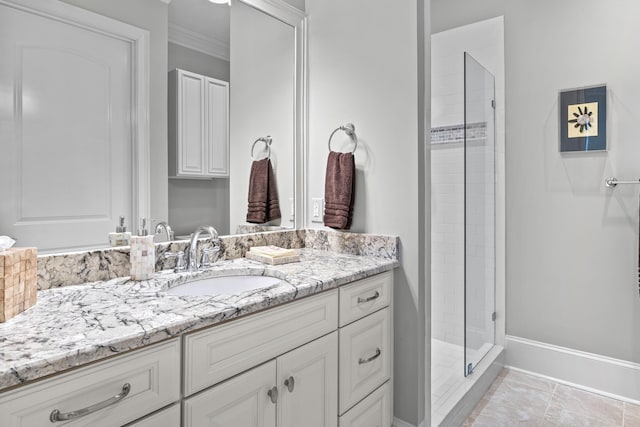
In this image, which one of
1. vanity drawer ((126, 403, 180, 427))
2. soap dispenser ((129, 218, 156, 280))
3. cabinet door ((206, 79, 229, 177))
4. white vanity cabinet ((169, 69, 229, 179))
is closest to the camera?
vanity drawer ((126, 403, 180, 427))

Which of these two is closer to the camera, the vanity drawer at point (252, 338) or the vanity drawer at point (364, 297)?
the vanity drawer at point (252, 338)

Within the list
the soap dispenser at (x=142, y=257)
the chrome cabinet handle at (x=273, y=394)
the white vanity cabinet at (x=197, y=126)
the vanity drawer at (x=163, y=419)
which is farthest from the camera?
the white vanity cabinet at (x=197, y=126)

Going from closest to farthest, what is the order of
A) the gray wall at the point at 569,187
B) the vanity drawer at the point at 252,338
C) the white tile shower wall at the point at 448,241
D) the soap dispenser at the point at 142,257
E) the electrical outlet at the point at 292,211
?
the vanity drawer at the point at 252,338 < the soap dispenser at the point at 142,257 < the electrical outlet at the point at 292,211 < the gray wall at the point at 569,187 < the white tile shower wall at the point at 448,241

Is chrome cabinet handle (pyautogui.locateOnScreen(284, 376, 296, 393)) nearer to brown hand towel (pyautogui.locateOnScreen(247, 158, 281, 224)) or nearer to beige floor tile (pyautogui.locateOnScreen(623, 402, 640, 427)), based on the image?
brown hand towel (pyautogui.locateOnScreen(247, 158, 281, 224))

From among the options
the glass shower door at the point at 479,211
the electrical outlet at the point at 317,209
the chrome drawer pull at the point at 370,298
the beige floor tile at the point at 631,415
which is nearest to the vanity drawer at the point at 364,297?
the chrome drawer pull at the point at 370,298

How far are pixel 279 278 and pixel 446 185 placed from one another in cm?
177

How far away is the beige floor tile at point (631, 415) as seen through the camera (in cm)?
198

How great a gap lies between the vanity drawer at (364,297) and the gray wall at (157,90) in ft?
2.62

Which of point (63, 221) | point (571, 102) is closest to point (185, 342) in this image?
point (63, 221)

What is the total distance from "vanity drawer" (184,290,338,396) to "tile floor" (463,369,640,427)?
1220 mm

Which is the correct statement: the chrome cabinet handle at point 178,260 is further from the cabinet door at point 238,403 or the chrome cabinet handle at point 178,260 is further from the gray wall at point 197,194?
the cabinet door at point 238,403

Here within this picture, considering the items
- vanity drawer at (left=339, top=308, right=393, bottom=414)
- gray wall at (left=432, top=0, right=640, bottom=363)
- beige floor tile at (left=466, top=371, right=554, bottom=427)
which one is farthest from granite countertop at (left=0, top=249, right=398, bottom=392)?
gray wall at (left=432, top=0, right=640, bottom=363)

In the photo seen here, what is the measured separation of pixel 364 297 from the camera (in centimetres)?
160

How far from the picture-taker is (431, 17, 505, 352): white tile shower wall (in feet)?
8.68
